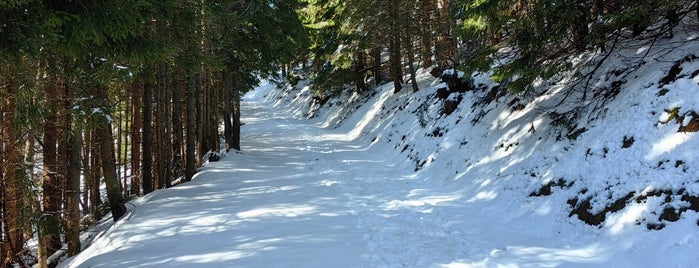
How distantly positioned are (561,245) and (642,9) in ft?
11.4

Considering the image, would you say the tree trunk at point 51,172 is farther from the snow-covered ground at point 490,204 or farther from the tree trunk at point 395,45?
the tree trunk at point 395,45

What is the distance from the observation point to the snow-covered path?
544 cm

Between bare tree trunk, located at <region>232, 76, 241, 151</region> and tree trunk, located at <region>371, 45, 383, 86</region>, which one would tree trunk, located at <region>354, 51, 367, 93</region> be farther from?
bare tree trunk, located at <region>232, 76, 241, 151</region>

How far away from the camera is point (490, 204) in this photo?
26.2ft

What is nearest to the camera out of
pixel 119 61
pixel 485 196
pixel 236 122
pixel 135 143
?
pixel 119 61

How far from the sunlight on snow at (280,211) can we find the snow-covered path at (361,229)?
0.8 inches

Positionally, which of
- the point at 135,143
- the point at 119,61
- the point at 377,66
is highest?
the point at 377,66

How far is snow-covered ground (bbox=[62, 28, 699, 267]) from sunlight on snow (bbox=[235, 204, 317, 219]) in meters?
0.02

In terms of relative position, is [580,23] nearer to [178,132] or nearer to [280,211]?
[280,211]

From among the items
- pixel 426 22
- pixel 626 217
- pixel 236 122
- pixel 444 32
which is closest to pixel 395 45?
pixel 426 22

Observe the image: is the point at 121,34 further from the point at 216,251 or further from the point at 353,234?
the point at 353,234

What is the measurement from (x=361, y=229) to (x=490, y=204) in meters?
2.65

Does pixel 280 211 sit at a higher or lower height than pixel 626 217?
lower

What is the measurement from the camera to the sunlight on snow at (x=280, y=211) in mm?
8109
